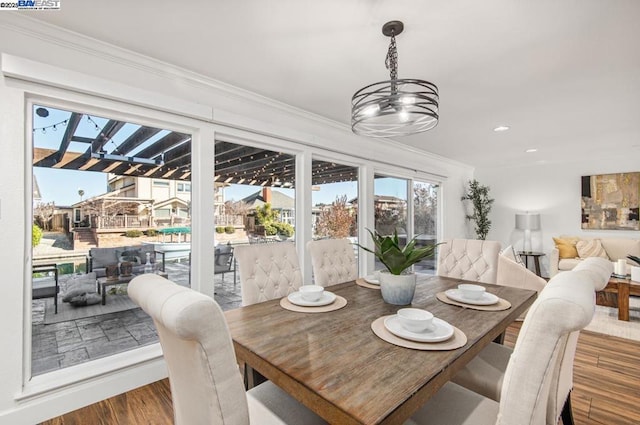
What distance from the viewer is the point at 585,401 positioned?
1981 millimetres

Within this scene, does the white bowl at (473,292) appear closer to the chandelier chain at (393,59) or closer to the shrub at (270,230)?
the chandelier chain at (393,59)

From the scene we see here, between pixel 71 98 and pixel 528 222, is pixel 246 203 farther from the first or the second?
pixel 528 222

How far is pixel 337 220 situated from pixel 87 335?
2.62 meters

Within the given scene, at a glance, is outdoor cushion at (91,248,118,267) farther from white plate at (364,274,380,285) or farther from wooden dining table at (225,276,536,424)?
white plate at (364,274,380,285)

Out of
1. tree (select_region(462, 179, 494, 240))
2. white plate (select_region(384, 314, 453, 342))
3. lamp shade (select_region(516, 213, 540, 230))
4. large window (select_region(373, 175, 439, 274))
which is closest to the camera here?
white plate (select_region(384, 314, 453, 342))

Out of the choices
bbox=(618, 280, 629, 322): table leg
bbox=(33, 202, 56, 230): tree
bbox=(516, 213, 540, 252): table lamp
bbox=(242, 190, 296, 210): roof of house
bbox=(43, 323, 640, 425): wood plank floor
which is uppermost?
bbox=(242, 190, 296, 210): roof of house

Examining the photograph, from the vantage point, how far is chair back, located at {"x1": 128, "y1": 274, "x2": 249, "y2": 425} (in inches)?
27.6

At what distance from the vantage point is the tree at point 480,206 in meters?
6.29

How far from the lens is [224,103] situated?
8.55ft

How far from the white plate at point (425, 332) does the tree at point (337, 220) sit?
2.27 metres

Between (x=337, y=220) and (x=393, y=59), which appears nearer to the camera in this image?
(x=393, y=59)

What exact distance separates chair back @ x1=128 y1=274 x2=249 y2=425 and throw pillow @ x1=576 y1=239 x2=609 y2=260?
6183mm

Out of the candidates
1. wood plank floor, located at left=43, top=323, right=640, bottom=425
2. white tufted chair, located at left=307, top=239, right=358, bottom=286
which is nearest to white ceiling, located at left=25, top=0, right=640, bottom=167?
white tufted chair, located at left=307, top=239, right=358, bottom=286

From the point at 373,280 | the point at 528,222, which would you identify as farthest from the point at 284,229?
the point at 528,222
